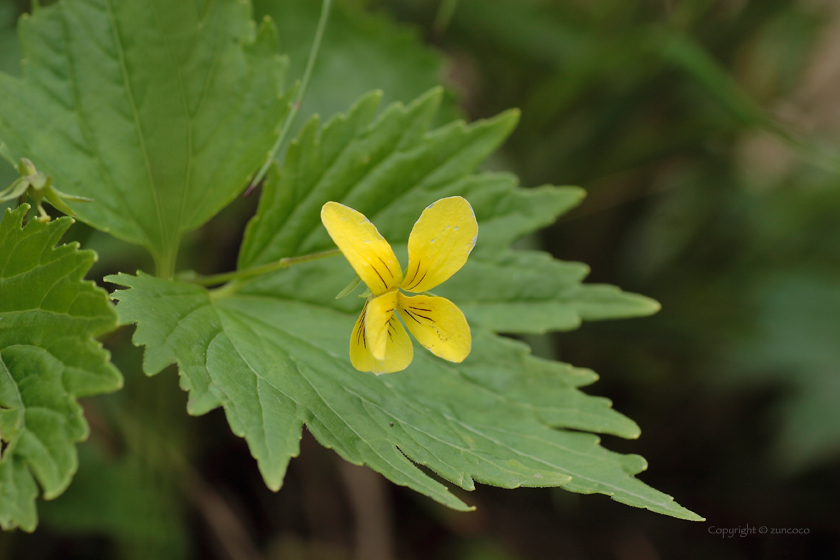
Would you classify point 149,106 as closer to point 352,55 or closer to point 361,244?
point 361,244

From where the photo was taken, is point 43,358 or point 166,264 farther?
point 166,264

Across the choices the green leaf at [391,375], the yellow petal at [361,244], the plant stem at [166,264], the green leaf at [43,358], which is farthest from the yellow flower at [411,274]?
the plant stem at [166,264]

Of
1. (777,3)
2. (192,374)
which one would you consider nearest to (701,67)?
(777,3)

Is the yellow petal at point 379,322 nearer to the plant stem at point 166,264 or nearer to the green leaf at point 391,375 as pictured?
the green leaf at point 391,375

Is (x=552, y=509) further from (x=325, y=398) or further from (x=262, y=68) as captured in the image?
(x=262, y=68)

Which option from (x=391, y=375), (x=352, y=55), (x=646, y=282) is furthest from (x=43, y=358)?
(x=646, y=282)

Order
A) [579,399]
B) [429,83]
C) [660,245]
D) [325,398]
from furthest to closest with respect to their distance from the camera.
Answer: [660,245] < [429,83] < [579,399] < [325,398]

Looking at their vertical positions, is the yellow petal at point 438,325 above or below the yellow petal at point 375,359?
above

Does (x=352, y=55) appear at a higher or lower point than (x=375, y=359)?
higher
